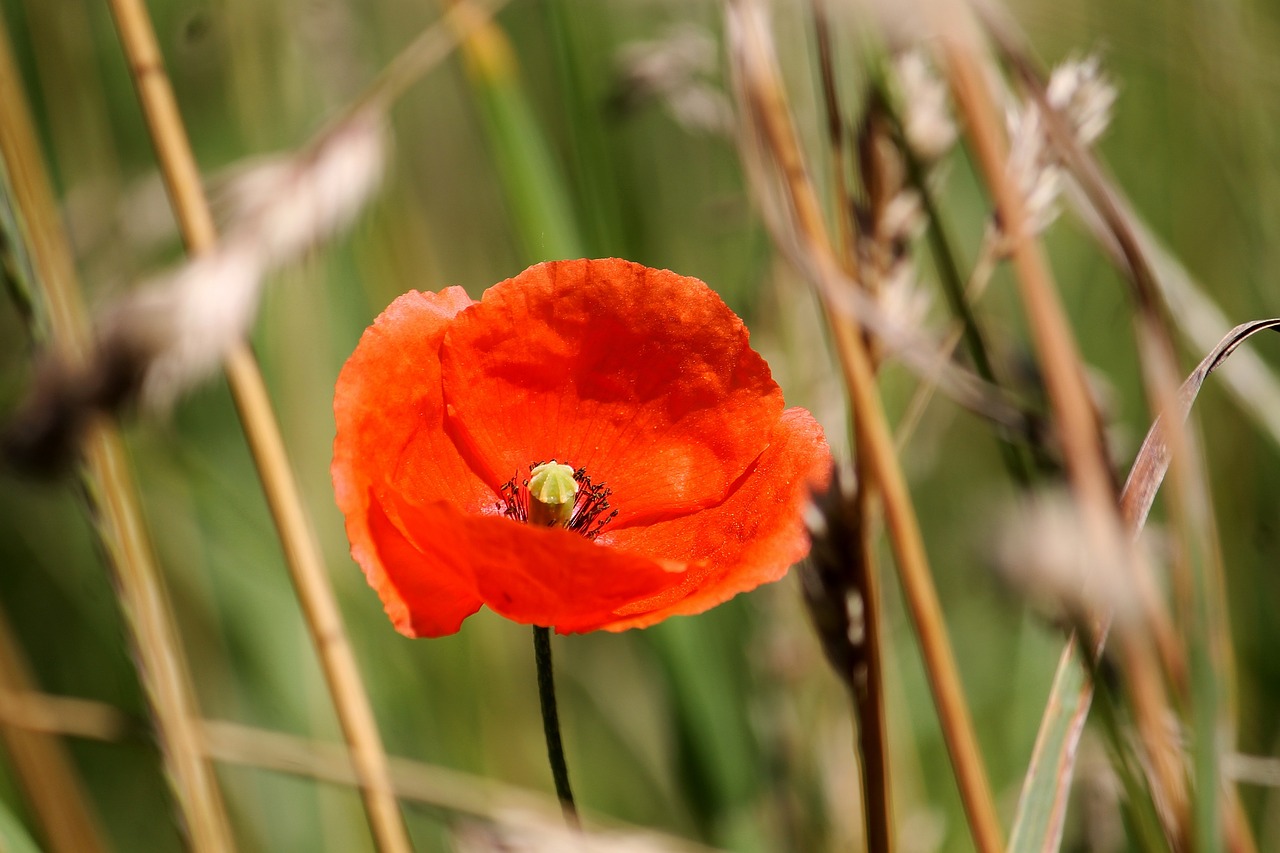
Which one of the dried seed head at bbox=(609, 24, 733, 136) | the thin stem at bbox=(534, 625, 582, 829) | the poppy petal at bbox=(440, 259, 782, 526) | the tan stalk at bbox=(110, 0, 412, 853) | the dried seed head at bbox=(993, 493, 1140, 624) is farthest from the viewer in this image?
the dried seed head at bbox=(609, 24, 733, 136)

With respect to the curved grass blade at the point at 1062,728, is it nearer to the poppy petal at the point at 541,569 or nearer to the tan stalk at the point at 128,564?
the poppy petal at the point at 541,569

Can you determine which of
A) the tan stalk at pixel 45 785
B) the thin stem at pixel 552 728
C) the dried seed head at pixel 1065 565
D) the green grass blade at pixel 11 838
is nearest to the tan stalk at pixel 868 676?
the dried seed head at pixel 1065 565

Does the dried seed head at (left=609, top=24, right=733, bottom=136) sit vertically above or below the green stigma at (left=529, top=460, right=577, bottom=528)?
above

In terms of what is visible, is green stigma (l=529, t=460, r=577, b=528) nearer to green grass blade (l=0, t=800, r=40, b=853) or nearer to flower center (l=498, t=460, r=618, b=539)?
flower center (l=498, t=460, r=618, b=539)

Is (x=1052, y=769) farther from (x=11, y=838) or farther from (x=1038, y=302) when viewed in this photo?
(x=11, y=838)

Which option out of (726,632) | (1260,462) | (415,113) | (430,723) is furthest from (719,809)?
(415,113)

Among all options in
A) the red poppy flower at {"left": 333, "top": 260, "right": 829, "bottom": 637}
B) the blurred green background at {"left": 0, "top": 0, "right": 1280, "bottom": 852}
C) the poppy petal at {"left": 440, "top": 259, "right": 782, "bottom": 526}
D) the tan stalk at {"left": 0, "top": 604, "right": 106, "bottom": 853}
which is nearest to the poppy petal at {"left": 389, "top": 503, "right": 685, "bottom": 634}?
the red poppy flower at {"left": 333, "top": 260, "right": 829, "bottom": 637}

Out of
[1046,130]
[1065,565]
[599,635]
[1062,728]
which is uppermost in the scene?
[1046,130]

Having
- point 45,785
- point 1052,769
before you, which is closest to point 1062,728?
point 1052,769
